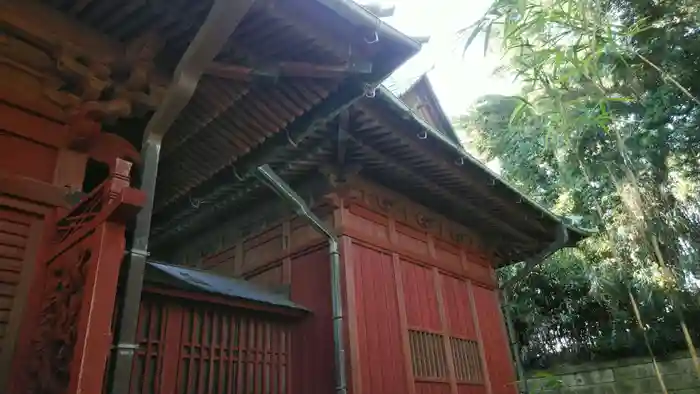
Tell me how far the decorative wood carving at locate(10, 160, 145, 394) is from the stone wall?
8101 millimetres

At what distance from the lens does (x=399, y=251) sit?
6.01 meters

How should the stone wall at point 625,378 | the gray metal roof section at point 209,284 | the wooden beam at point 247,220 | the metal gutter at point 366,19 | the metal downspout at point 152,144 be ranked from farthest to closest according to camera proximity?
the stone wall at point 625,378 < the wooden beam at point 247,220 < the gray metal roof section at point 209,284 < the metal gutter at point 366,19 < the metal downspout at point 152,144

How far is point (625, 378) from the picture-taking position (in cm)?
953

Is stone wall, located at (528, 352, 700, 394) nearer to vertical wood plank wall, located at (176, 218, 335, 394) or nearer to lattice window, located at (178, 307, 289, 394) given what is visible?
vertical wood plank wall, located at (176, 218, 335, 394)

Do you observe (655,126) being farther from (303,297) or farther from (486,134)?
(303,297)

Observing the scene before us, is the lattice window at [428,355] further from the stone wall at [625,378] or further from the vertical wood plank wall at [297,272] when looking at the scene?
the stone wall at [625,378]

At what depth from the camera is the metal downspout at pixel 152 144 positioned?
2.25m

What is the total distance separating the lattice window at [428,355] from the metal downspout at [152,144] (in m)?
3.67

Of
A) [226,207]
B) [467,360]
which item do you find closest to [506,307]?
[467,360]

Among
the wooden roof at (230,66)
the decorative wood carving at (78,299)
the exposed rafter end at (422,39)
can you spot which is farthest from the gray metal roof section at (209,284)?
the exposed rafter end at (422,39)

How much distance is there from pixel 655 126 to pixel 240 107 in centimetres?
811

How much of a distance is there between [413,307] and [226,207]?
262cm

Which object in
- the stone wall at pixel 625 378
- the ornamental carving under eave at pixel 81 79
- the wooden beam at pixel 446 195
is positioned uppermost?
the wooden beam at pixel 446 195

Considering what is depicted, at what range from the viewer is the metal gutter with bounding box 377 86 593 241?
14.9 ft
